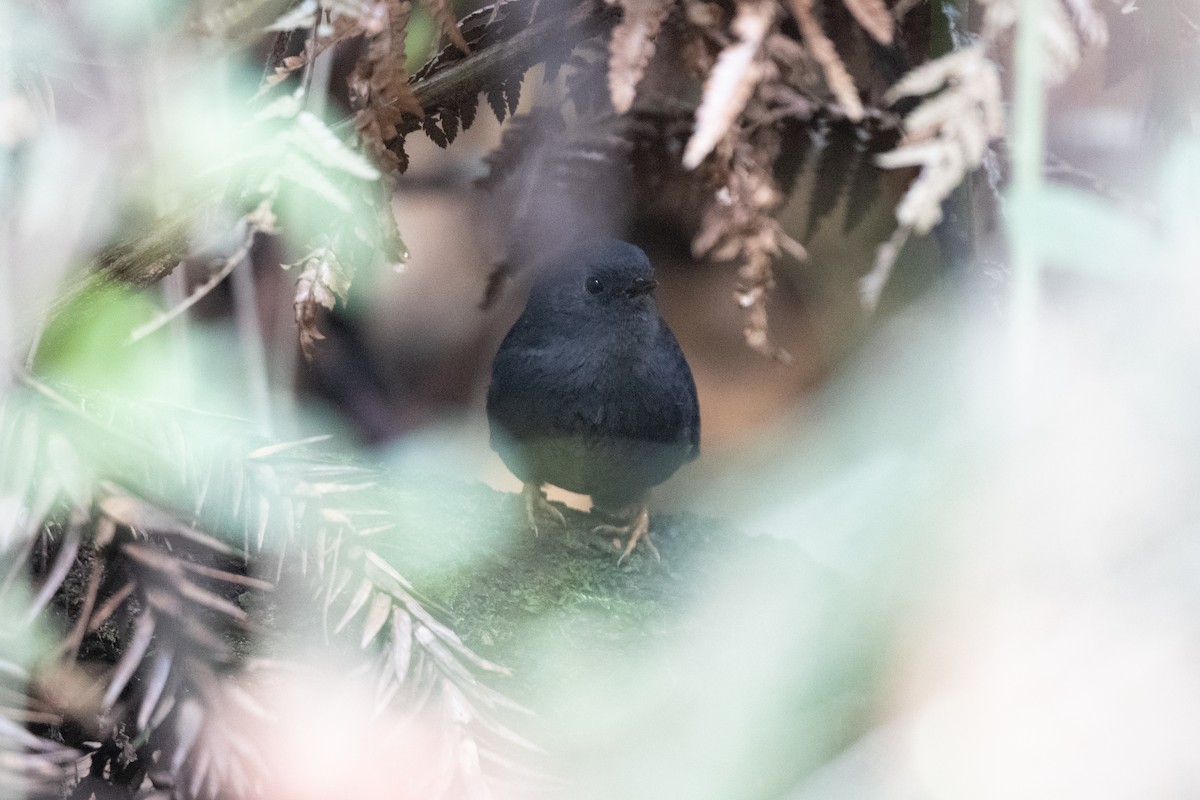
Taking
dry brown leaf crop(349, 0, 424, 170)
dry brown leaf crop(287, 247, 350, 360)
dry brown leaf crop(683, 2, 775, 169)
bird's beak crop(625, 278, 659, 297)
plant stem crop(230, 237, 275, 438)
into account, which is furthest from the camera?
plant stem crop(230, 237, 275, 438)

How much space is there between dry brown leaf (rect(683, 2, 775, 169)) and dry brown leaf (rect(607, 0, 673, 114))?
0.11 meters

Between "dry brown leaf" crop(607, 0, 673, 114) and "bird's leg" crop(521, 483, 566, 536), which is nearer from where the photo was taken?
"dry brown leaf" crop(607, 0, 673, 114)

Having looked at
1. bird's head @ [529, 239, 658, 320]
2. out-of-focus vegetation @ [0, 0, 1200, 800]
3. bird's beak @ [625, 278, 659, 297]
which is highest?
bird's head @ [529, 239, 658, 320]

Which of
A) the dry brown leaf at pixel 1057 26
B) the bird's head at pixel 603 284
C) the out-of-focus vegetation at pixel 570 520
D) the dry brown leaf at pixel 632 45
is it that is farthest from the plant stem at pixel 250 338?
the dry brown leaf at pixel 1057 26

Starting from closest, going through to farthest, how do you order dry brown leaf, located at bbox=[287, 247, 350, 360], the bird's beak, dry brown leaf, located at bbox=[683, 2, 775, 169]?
dry brown leaf, located at bbox=[683, 2, 775, 169]
dry brown leaf, located at bbox=[287, 247, 350, 360]
the bird's beak

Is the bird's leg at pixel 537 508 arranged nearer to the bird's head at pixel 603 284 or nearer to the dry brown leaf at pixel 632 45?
the bird's head at pixel 603 284

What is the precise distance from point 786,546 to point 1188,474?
76 centimetres

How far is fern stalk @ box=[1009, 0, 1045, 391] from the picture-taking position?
0.97 meters

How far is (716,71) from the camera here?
0.94 m

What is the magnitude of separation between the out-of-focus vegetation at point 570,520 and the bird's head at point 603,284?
0.57 ft

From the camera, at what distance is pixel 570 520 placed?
189cm

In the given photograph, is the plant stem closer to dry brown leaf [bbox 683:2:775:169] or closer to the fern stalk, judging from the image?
dry brown leaf [bbox 683:2:775:169]

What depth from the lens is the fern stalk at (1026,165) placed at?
3.19 feet

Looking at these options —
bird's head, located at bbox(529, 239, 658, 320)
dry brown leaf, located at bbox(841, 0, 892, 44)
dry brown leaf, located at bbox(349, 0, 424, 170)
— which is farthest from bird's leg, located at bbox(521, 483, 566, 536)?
dry brown leaf, located at bbox(841, 0, 892, 44)
